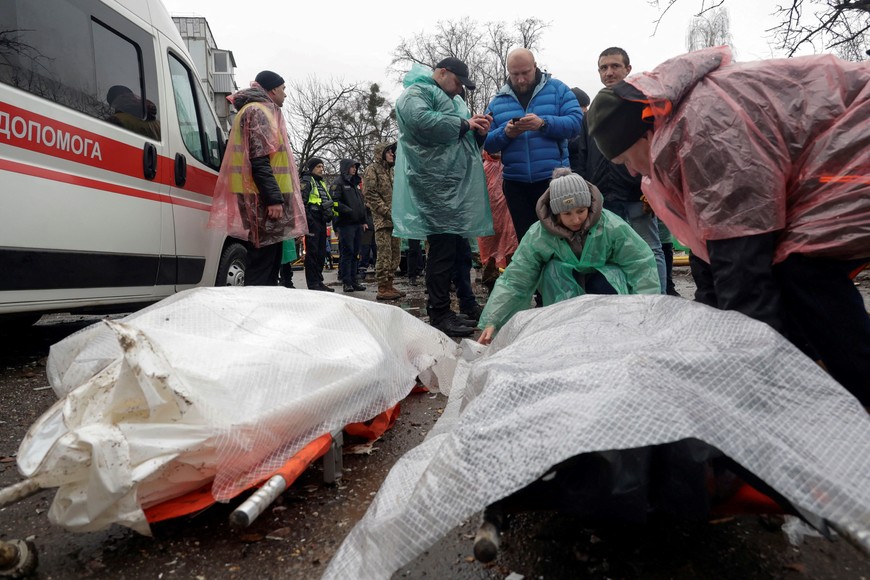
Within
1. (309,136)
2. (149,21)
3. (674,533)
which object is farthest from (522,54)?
(309,136)

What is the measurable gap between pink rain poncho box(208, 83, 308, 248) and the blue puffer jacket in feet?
4.60

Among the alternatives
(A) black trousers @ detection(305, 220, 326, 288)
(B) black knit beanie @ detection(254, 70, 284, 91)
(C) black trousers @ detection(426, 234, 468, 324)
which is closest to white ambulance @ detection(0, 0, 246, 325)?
(B) black knit beanie @ detection(254, 70, 284, 91)

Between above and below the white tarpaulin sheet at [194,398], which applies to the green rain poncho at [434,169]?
above

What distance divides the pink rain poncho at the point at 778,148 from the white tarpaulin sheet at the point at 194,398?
1.12 m

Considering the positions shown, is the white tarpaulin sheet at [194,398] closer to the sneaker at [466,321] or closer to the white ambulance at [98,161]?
the white ambulance at [98,161]

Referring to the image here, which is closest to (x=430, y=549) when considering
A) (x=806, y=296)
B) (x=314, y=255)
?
(x=806, y=296)

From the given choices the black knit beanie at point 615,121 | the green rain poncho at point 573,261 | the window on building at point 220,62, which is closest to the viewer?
the black knit beanie at point 615,121

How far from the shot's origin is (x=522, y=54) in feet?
12.7

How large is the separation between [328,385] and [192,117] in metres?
3.18

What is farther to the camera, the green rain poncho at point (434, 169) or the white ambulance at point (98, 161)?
the green rain poncho at point (434, 169)

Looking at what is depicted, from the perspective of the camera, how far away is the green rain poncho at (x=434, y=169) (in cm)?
383

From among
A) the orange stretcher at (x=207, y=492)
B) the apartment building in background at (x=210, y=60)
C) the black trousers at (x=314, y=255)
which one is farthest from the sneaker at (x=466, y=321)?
the apartment building in background at (x=210, y=60)

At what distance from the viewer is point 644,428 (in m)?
1.05

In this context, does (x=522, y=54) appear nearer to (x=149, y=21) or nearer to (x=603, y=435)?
(x=149, y=21)
